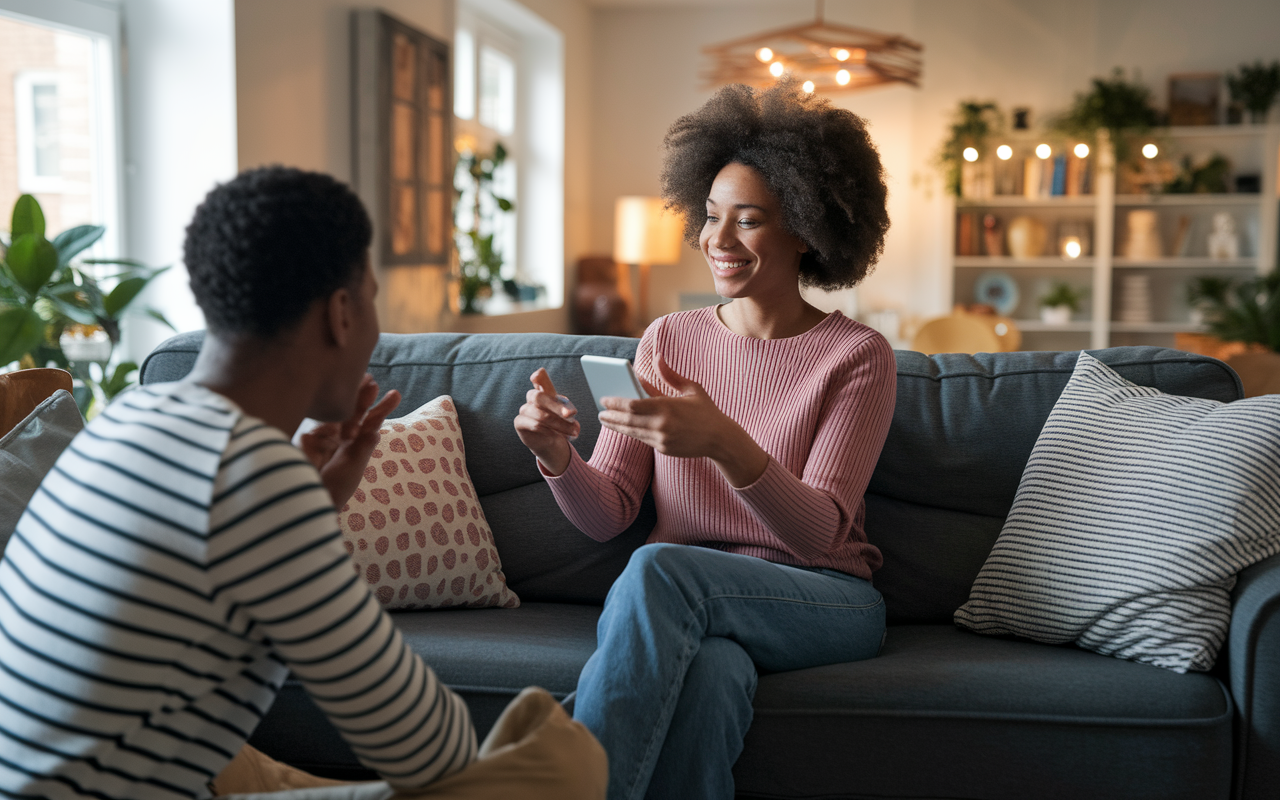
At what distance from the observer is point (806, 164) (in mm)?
1646

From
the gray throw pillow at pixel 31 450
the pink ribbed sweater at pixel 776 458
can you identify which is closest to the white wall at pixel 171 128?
the gray throw pillow at pixel 31 450

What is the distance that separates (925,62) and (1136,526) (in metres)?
5.28

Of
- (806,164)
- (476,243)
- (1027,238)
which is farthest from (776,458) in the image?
(1027,238)

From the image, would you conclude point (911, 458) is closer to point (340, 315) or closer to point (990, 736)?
point (990, 736)

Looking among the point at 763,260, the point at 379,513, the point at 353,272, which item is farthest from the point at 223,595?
the point at 763,260

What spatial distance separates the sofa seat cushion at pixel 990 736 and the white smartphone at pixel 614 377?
44cm

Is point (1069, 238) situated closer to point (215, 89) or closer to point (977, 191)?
point (977, 191)

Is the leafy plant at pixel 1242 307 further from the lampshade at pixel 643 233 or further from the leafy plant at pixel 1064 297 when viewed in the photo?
the lampshade at pixel 643 233

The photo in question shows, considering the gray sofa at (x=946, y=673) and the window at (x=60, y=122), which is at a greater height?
the window at (x=60, y=122)

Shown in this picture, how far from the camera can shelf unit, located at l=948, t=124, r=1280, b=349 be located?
19.4 ft

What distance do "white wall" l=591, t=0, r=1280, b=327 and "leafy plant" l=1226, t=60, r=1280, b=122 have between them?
0.18 metres

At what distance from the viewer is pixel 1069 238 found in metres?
6.08

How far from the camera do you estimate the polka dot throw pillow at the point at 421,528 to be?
1.65 m

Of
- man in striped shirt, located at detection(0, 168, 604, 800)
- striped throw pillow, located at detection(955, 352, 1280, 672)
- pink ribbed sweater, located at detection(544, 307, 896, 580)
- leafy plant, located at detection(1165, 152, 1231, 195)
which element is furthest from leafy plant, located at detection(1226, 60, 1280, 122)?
man in striped shirt, located at detection(0, 168, 604, 800)
